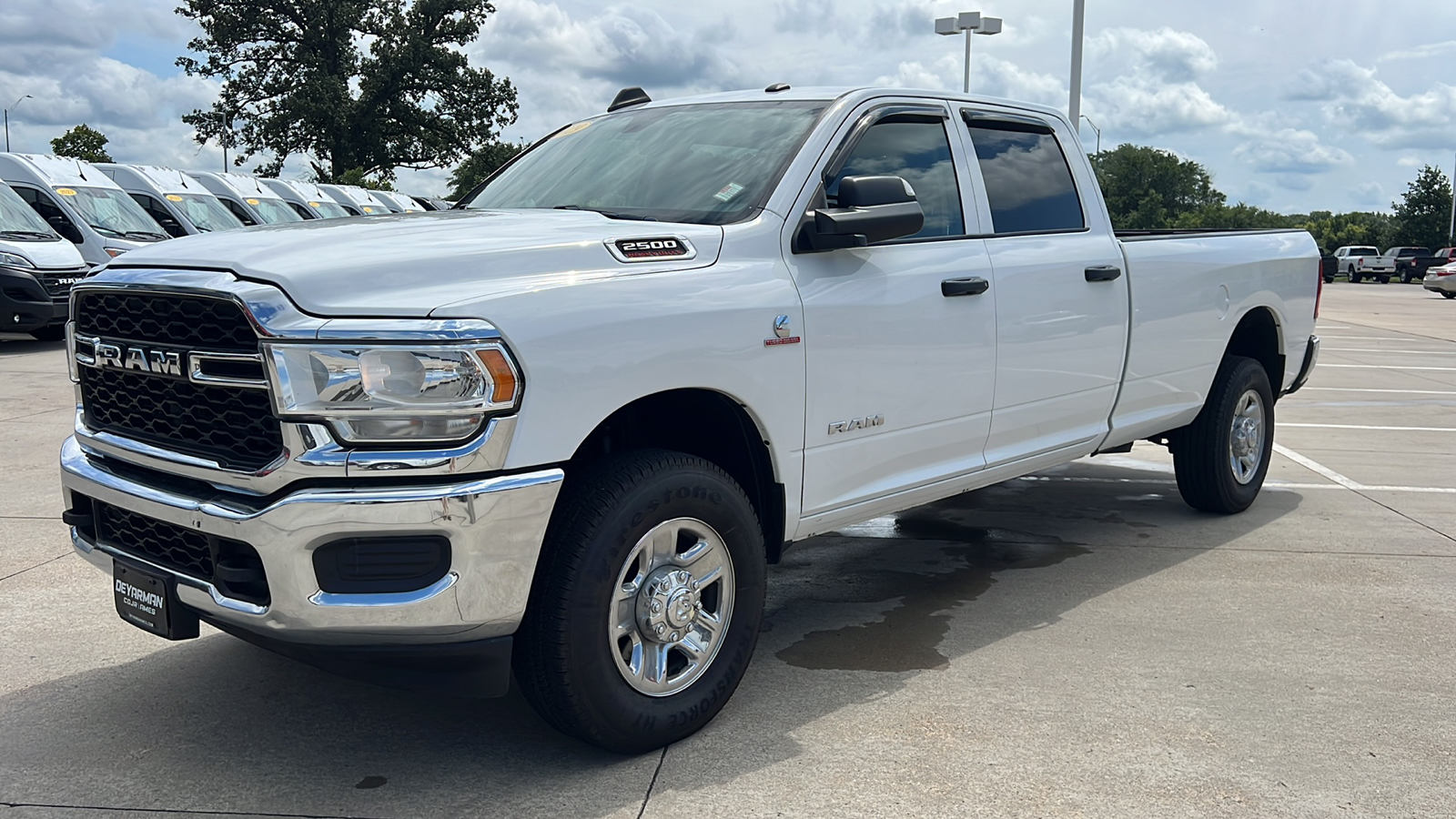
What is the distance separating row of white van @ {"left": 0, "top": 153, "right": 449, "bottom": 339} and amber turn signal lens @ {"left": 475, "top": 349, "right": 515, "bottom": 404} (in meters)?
9.57

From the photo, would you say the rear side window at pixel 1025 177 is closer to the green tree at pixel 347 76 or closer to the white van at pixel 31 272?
the white van at pixel 31 272

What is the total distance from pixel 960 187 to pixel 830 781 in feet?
7.90

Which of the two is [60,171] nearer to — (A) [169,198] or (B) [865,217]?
(A) [169,198]

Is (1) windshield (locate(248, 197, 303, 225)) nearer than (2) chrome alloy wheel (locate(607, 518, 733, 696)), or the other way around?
(2) chrome alloy wheel (locate(607, 518, 733, 696))

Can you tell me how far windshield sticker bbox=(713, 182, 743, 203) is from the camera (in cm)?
417

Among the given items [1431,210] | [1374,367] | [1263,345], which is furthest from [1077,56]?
[1431,210]

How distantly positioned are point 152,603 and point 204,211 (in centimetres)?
2147

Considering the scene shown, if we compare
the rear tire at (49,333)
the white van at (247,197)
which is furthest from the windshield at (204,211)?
the rear tire at (49,333)

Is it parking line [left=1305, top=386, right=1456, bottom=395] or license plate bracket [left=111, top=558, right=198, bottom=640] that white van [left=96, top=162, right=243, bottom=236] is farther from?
license plate bracket [left=111, top=558, right=198, bottom=640]

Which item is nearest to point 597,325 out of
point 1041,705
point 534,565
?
point 534,565

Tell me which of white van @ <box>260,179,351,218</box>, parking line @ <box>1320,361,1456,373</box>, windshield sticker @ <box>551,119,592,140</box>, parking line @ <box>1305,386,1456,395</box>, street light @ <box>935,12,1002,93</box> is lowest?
parking line @ <box>1320,361,1456,373</box>

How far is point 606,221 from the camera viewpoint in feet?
13.2

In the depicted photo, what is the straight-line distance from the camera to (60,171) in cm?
1911

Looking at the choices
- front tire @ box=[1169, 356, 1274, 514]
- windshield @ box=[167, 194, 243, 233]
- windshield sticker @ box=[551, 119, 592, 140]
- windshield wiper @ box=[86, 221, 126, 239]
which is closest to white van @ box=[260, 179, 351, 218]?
windshield @ box=[167, 194, 243, 233]
